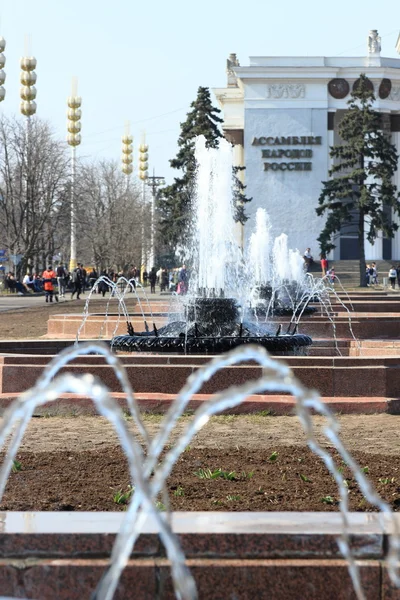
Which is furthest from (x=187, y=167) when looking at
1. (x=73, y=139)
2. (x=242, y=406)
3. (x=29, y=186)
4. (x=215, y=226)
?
(x=242, y=406)

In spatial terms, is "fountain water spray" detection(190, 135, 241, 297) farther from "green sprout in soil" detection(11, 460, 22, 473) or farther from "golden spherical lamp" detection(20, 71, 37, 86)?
"golden spherical lamp" detection(20, 71, 37, 86)

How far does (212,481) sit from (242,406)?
149 inches

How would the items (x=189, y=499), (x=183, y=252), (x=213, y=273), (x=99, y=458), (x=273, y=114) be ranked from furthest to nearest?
(x=273, y=114) < (x=183, y=252) < (x=213, y=273) < (x=99, y=458) < (x=189, y=499)

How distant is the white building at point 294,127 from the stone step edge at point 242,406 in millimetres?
65691

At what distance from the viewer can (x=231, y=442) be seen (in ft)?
29.0

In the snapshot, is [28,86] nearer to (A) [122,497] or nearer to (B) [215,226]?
(B) [215,226]

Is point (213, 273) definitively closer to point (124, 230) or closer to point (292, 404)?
point (292, 404)

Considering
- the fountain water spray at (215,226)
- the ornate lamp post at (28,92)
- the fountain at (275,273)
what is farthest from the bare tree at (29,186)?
the fountain water spray at (215,226)

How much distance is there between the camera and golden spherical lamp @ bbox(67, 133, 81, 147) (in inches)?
3196

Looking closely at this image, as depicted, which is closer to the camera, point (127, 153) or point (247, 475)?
point (247, 475)

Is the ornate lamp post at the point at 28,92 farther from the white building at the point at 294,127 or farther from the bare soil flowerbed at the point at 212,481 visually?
the bare soil flowerbed at the point at 212,481

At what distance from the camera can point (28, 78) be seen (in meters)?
69.6

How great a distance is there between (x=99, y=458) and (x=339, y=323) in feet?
34.9

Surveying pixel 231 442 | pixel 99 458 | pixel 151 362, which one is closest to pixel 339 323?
pixel 151 362
